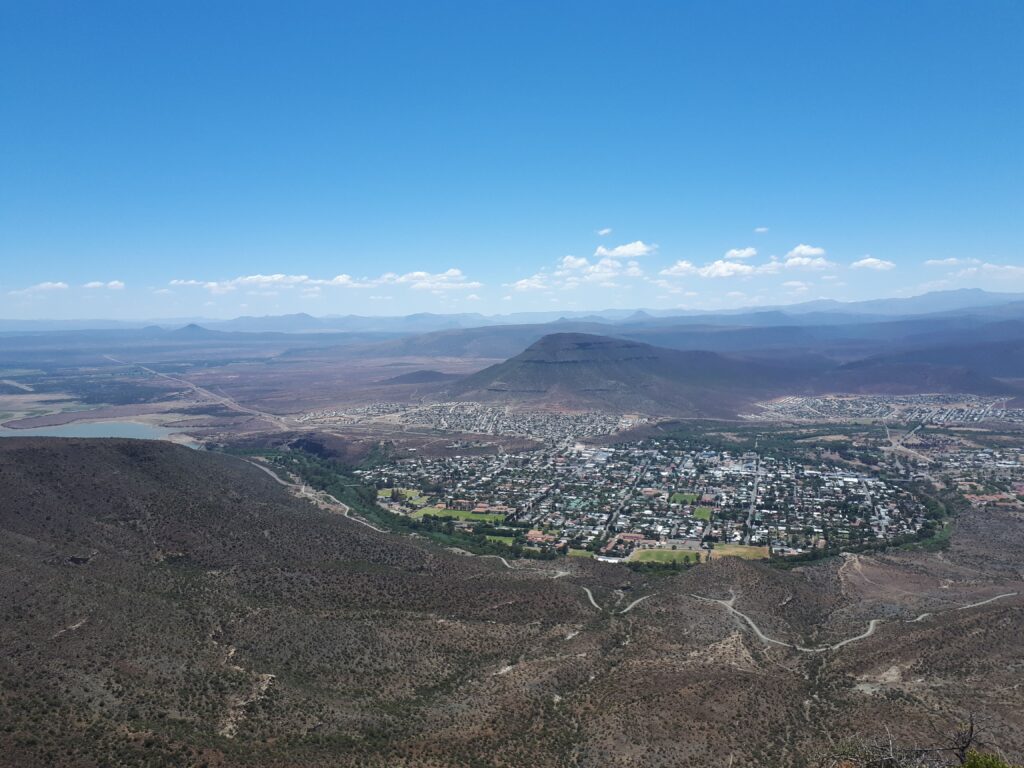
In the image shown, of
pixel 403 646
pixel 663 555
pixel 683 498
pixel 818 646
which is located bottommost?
pixel 683 498

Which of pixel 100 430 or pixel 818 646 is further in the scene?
Result: pixel 100 430

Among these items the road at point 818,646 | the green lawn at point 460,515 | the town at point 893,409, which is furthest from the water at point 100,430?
the town at point 893,409

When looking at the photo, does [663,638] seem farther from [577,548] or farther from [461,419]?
[461,419]

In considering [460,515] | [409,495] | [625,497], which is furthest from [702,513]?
[409,495]

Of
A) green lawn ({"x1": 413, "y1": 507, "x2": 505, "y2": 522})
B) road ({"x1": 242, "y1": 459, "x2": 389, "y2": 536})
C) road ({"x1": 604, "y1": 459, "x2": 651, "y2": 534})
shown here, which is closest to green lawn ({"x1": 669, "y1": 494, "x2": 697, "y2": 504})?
road ({"x1": 604, "y1": 459, "x2": 651, "y2": 534})

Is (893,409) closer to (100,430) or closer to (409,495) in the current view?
(409,495)

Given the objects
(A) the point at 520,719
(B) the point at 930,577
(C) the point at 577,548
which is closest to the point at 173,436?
(C) the point at 577,548
